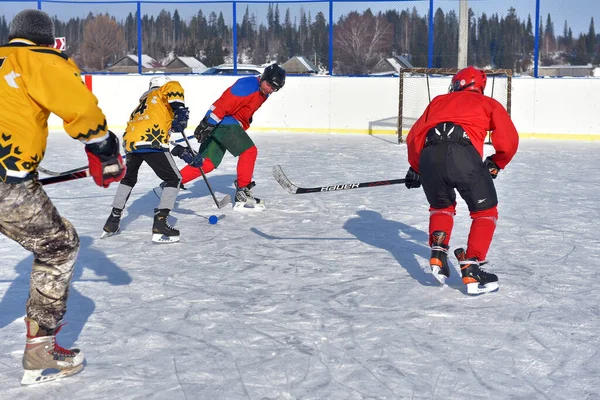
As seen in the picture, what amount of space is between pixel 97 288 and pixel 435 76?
324 inches

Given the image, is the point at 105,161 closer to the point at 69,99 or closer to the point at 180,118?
the point at 69,99

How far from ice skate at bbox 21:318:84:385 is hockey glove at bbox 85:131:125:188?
21.9 inches

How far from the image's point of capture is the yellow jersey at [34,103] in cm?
239

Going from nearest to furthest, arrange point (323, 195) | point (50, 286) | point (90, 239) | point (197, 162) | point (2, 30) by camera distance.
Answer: point (50, 286) < point (90, 239) < point (197, 162) < point (323, 195) < point (2, 30)

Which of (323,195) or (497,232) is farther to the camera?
(323,195)

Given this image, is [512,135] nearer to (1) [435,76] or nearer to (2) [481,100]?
(2) [481,100]

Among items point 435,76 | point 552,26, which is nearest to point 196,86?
point 435,76

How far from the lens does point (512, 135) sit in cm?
366

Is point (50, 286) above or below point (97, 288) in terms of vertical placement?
above

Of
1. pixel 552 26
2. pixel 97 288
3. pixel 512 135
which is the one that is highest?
pixel 552 26

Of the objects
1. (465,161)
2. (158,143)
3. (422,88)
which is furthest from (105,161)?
(422,88)

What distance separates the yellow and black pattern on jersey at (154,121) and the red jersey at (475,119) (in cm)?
181

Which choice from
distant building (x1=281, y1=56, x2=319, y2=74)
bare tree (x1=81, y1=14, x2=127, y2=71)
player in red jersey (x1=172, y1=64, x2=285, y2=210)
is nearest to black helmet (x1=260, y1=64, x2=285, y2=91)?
player in red jersey (x1=172, y1=64, x2=285, y2=210)

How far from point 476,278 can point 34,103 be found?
2.17m
